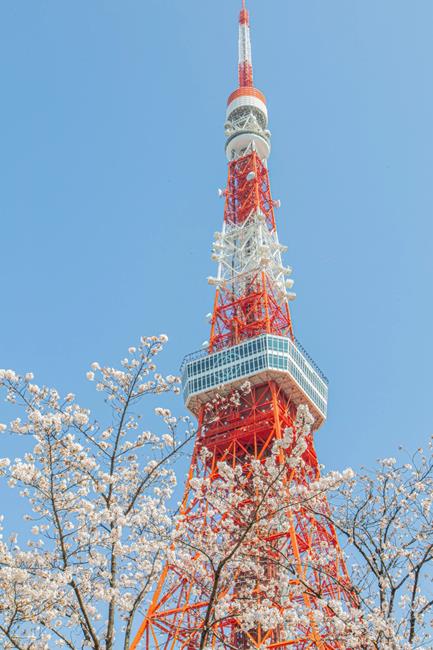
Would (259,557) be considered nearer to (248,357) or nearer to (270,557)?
(270,557)

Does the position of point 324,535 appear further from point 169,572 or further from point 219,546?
point 219,546

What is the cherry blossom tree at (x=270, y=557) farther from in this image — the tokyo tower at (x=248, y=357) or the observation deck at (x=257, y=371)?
the observation deck at (x=257, y=371)

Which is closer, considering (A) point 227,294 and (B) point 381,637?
(B) point 381,637

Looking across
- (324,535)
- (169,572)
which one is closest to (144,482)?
(169,572)

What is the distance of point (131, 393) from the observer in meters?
10.2

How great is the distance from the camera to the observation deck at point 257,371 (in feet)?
113

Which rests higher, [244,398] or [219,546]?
[244,398]

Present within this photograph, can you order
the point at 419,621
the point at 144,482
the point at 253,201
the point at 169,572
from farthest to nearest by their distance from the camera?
the point at 253,201, the point at 169,572, the point at 144,482, the point at 419,621

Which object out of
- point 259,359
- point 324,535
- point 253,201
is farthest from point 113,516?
point 253,201

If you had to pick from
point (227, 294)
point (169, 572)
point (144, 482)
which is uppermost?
point (227, 294)

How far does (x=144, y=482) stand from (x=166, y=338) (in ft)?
6.95

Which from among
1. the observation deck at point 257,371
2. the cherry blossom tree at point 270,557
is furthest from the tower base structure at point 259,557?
the observation deck at point 257,371

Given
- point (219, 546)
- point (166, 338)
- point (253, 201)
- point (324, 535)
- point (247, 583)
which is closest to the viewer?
point (166, 338)

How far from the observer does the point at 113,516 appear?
30.2 ft
